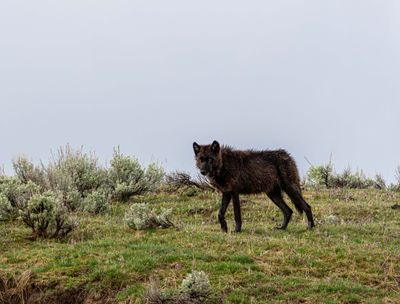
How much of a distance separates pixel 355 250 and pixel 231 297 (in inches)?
136

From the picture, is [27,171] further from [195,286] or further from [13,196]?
[195,286]

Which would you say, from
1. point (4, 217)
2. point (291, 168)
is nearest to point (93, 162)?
point (4, 217)

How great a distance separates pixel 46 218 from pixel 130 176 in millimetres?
7447

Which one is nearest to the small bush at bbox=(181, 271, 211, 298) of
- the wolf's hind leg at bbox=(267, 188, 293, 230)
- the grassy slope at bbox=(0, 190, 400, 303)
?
the grassy slope at bbox=(0, 190, 400, 303)

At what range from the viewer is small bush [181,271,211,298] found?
9148 mm

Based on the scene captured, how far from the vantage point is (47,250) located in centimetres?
1212

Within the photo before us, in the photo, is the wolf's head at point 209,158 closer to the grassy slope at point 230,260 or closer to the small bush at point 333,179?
the grassy slope at point 230,260

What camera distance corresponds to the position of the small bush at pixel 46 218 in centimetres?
1366

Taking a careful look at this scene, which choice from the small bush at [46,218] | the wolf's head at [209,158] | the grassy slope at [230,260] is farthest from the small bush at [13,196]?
the wolf's head at [209,158]

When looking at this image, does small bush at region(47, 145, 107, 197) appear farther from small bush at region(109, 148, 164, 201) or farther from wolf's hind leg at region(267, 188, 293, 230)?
wolf's hind leg at region(267, 188, 293, 230)

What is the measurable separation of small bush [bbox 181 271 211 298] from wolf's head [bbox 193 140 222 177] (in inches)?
196

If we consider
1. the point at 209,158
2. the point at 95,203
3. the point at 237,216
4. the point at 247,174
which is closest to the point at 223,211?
the point at 237,216

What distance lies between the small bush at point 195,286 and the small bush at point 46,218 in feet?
17.6

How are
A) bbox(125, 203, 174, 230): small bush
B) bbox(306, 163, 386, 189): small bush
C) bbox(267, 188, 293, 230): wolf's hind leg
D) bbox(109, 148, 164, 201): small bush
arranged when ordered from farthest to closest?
bbox(306, 163, 386, 189): small bush → bbox(109, 148, 164, 201): small bush → bbox(267, 188, 293, 230): wolf's hind leg → bbox(125, 203, 174, 230): small bush
